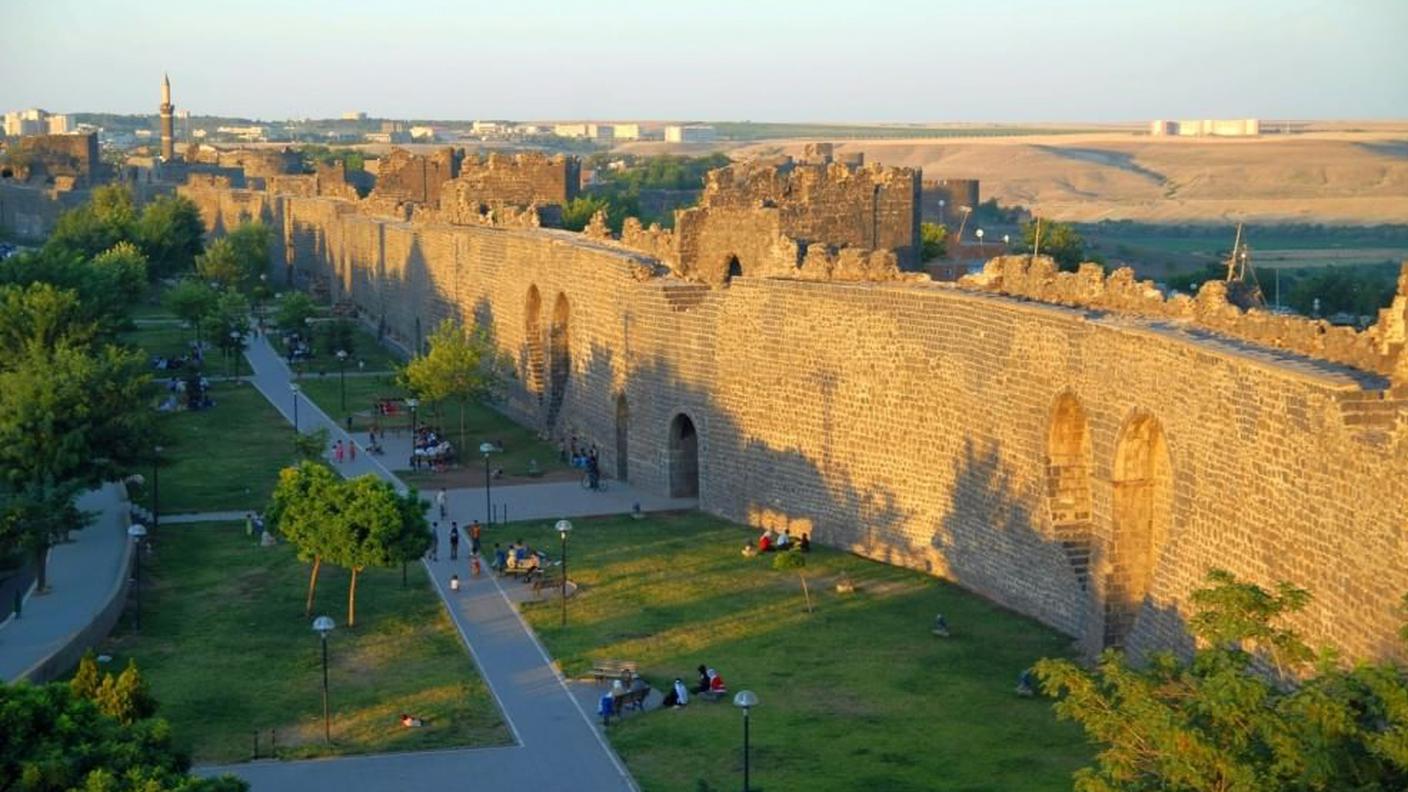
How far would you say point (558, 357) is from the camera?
35375 millimetres

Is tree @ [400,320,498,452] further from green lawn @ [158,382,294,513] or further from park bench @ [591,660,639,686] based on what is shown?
park bench @ [591,660,639,686]

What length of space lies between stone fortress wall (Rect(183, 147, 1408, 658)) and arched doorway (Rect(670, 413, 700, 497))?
0.03 metres

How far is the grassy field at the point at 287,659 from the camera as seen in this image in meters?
17.8

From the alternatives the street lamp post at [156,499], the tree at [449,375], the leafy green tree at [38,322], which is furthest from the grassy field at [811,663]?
the leafy green tree at [38,322]

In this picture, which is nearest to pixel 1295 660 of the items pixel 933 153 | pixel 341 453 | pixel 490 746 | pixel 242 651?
pixel 490 746

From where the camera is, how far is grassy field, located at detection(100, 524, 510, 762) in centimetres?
1777

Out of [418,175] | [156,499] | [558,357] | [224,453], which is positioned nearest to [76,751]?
[156,499]

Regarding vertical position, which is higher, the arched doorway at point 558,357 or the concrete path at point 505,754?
the arched doorway at point 558,357

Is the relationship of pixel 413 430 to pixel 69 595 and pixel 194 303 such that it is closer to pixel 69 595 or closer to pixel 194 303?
pixel 69 595

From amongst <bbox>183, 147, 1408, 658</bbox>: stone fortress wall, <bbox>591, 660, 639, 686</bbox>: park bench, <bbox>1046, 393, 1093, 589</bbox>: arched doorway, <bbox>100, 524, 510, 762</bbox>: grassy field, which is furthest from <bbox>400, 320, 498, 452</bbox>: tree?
<bbox>1046, 393, 1093, 589</bbox>: arched doorway

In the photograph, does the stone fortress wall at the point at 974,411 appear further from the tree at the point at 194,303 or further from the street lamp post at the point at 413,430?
the tree at the point at 194,303

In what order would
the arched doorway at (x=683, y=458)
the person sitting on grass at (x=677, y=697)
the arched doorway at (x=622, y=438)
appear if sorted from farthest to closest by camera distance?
1. the arched doorway at (x=622, y=438)
2. the arched doorway at (x=683, y=458)
3. the person sitting on grass at (x=677, y=697)

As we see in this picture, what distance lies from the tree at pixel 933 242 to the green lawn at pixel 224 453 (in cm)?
1479

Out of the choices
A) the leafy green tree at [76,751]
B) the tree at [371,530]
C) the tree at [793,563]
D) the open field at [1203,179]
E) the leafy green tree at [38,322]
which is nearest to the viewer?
the leafy green tree at [76,751]
